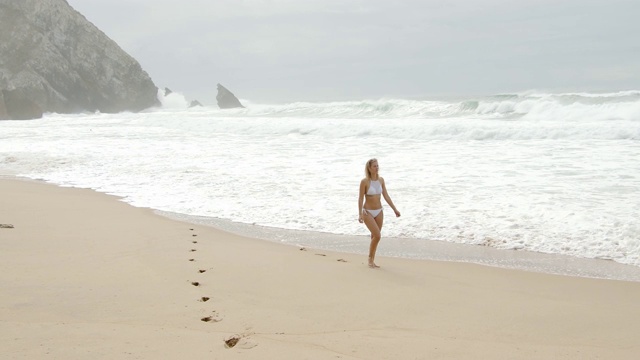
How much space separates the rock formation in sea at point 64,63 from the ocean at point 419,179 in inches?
1461

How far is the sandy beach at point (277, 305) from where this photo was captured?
13.3ft

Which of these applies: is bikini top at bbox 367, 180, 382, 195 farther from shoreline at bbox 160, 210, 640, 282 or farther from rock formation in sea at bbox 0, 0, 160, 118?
Result: rock formation in sea at bbox 0, 0, 160, 118

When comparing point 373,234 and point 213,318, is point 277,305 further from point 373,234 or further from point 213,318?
point 373,234

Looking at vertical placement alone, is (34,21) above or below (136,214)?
above

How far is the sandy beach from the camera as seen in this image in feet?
13.3

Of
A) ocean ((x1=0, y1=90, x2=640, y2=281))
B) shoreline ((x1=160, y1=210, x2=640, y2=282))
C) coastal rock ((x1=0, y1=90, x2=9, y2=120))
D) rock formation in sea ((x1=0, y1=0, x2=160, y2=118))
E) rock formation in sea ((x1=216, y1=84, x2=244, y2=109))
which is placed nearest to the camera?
shoreline ((x1=160, y1=210, x2=640, y2=282))

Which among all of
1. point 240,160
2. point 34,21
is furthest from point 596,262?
point 34,21

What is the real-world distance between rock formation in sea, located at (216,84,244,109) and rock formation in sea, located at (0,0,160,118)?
8560mm

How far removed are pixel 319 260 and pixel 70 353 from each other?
3.41 meters

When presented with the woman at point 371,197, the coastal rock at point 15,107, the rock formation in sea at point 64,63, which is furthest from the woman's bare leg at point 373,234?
the rock formation in sea at point 64,63

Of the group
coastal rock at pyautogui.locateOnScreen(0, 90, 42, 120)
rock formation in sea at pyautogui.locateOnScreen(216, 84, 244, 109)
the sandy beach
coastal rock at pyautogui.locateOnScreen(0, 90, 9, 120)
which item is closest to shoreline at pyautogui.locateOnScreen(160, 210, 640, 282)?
the sandy beach

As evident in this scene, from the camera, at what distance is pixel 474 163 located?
13.5 meters

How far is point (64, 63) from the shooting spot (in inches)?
2416

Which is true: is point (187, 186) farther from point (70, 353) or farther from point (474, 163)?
point (70, 353)
